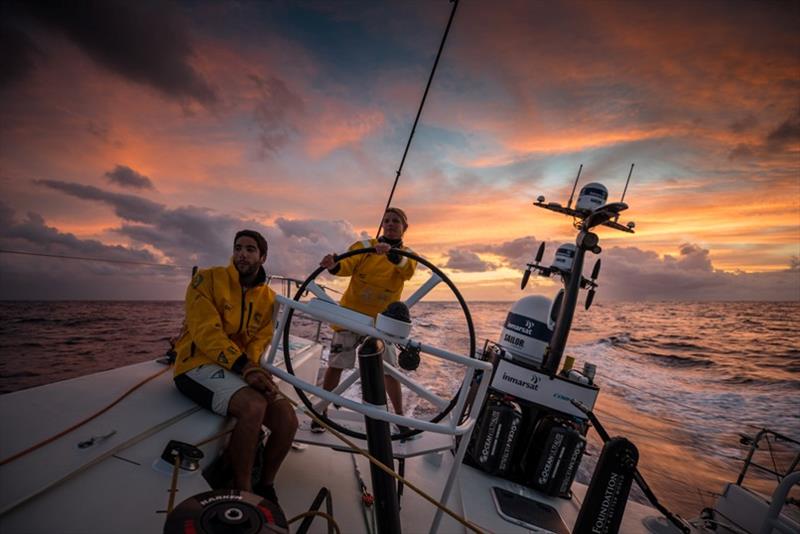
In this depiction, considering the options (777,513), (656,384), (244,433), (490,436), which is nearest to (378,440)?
(244,433)

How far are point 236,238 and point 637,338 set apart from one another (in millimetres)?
21488

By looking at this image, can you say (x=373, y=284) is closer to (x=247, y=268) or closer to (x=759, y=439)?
(x=247, y=268)

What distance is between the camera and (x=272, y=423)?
180 centimetres

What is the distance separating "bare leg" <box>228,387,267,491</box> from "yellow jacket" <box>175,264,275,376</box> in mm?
156

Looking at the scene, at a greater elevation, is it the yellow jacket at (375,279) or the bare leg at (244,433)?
the yellow jacket at (375,279)

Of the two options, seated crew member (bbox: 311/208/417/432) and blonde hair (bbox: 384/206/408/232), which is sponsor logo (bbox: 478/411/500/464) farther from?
blonde hair (bbox: 384/206/408/232)

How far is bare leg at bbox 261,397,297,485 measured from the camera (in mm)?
1771

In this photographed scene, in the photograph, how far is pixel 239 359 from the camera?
→ 174cm

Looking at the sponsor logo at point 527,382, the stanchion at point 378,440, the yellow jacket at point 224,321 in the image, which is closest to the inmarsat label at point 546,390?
the sponsor logo at point 527,382

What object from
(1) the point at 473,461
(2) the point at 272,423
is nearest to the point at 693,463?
(1) the point at 473,461

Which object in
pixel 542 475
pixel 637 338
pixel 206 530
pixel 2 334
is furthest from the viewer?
pixel 637 338

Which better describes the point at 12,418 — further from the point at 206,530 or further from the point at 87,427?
the point at 206,530

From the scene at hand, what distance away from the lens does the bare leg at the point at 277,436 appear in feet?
5.81

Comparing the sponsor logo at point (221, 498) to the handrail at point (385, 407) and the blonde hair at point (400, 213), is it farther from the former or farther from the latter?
the blonde hair at point (400, 213)
